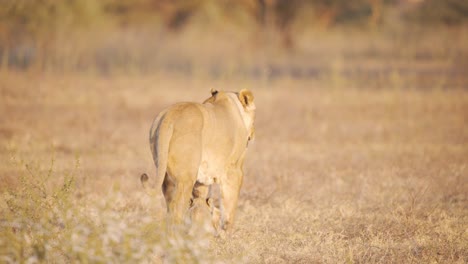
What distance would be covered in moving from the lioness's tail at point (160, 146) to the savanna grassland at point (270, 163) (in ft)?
1.01

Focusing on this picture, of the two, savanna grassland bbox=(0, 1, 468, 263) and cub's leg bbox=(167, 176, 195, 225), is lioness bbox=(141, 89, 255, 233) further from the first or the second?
savanna grassland bbox=(0, 1, 468, 263)

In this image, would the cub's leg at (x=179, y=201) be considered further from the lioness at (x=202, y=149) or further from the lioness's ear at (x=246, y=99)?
the lioness's ear at (x=246, y=99)

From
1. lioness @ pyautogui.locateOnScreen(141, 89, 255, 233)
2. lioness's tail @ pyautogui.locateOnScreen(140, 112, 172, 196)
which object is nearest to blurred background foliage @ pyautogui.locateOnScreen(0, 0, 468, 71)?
lioness @ pyautogui.locateOnScreen(141, 89, 255, 233)

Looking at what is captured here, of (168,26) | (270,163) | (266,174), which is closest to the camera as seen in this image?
(266,174)

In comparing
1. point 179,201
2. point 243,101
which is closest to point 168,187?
point 179,201

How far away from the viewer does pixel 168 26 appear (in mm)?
30812

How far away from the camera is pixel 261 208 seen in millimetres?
6371

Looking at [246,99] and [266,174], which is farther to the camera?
[266,174]

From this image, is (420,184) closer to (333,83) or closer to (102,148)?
(102,148)

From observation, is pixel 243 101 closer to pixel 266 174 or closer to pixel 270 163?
pixel 266 174

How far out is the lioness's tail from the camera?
4.36 metres

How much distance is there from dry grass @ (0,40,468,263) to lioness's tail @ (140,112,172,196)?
31 cm

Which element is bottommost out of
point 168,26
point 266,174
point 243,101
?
point 266,174

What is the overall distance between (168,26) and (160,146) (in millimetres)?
26928
